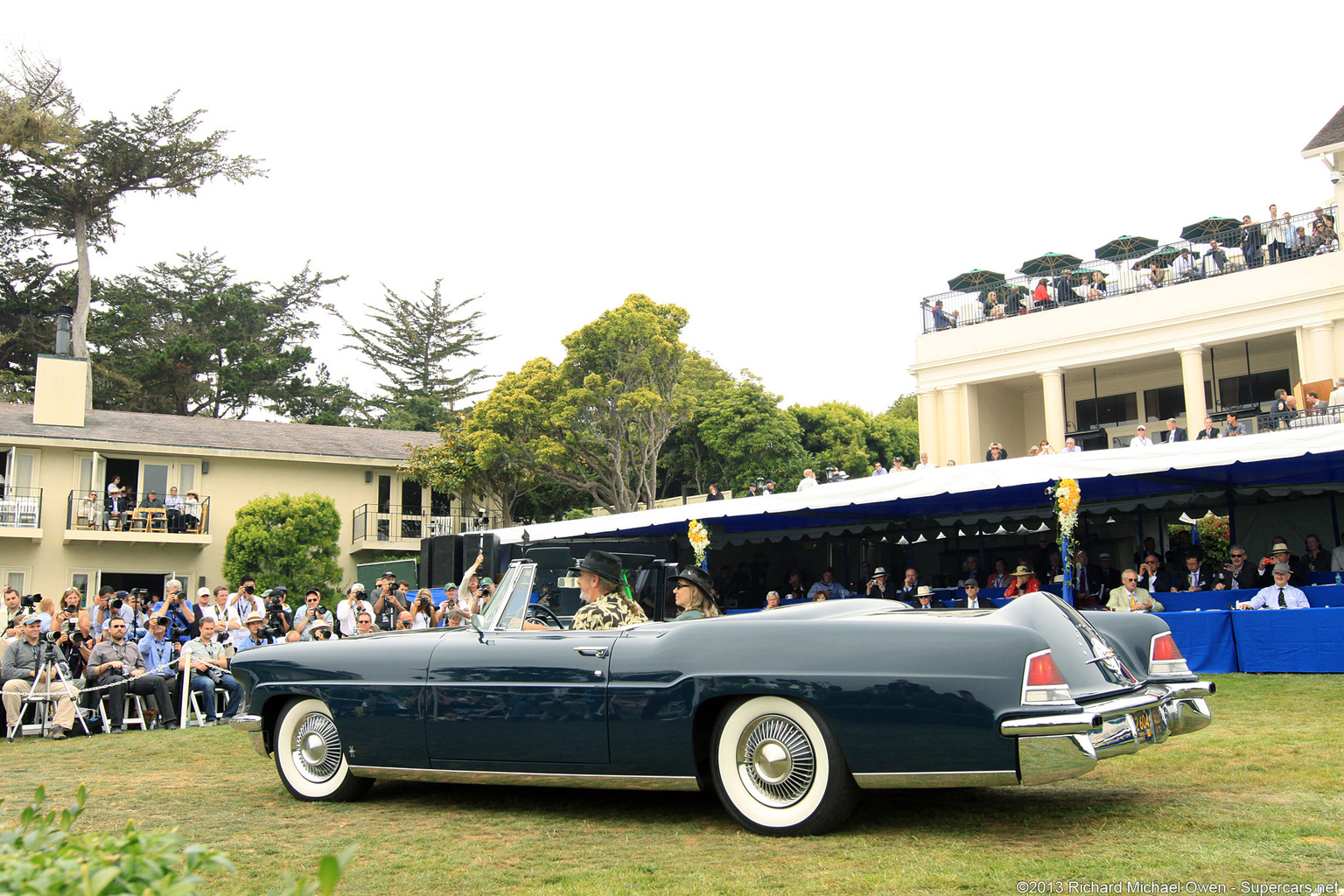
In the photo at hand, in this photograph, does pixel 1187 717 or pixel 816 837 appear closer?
pixel 816 837

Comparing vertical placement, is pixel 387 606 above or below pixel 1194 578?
below

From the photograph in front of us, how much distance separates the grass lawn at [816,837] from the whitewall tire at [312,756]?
115 mm

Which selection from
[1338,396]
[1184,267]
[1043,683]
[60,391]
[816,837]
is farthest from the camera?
[60,391]

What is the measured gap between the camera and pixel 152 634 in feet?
42.1

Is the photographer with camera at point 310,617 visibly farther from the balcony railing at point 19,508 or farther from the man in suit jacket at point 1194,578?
the balcony railing at point 19,508

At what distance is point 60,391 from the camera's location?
30.8 m

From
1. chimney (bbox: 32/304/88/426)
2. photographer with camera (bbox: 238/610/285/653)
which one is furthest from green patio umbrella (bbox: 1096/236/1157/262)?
chimney (bbox: 32/304/88/426)

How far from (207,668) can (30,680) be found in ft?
5.96

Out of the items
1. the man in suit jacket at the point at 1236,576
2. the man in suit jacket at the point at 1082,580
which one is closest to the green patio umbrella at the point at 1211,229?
the man in suit jacket at the point at 1082,580

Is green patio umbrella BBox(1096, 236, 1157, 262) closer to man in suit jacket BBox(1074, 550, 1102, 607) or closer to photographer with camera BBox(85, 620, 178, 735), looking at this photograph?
man in suit jacket BBox(1074, 550, 1102, 607)

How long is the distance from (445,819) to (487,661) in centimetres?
88

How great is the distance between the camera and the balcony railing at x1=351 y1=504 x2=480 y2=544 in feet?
110

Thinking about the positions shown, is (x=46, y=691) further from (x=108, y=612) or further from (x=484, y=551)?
(x=484, y=551)

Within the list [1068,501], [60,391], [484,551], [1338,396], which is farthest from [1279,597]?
[60,391]
